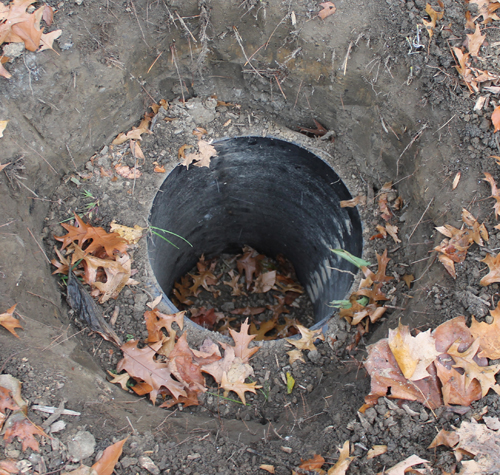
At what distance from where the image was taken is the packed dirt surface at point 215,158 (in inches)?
72.0

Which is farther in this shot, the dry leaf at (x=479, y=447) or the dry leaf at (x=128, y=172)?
the dry leaf at (x=128, y=172)

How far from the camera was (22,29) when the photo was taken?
2.44m

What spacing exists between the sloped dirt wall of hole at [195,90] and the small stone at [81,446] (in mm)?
471

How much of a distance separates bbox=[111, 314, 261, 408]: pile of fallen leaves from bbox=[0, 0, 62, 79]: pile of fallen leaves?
1803mm

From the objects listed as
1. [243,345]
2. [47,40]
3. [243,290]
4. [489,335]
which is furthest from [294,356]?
[47,40]

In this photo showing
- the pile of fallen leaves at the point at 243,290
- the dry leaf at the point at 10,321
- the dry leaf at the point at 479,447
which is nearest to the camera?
the dry leaf at the point at 479,447

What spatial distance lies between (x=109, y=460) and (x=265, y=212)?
8.66 feet

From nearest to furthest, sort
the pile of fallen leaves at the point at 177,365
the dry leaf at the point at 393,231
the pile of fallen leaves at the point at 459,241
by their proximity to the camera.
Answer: the pile of fallen leaves at the point at 459,241 < the pile of fallen leaves at the point at 177,365 < the dry leaf at the point at 393,231

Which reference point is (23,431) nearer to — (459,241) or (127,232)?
(127,232)

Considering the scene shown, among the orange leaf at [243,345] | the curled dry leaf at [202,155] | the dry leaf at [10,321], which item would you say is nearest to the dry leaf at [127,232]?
the curled dry leaf at [202,155]

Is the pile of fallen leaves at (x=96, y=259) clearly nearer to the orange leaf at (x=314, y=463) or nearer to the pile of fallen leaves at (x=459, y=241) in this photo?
the orange leaf at (x=314, y=463)

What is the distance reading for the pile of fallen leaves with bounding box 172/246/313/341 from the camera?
409cm

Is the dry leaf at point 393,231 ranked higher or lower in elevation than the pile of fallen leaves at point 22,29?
lower

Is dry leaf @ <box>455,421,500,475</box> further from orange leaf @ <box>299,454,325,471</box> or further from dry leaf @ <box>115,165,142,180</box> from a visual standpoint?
dry leaf @ <box>115,165,142,180</box>
